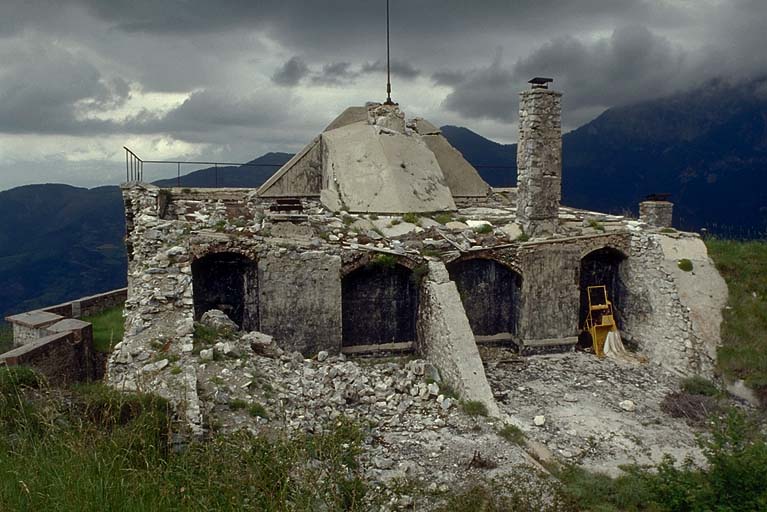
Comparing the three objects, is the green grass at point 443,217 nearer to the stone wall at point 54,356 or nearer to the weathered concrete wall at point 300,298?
the weathered concrete wall at point 300,298

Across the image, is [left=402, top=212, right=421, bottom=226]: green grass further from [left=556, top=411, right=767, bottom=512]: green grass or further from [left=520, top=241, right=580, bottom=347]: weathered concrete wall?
[left=556, top=411, right=767, bottom=512]: green grass

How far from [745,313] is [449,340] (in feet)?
20.9

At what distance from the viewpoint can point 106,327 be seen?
16.7 m

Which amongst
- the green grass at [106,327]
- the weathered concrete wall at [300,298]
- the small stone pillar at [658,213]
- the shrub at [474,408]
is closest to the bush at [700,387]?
the shrub at [474,408]

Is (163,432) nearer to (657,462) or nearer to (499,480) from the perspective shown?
(499,480)

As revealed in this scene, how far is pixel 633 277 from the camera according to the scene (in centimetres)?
1392

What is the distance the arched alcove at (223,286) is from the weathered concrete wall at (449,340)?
3.69 m

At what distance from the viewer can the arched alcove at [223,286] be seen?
41.0 feet

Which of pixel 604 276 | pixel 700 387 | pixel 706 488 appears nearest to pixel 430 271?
pixel 604 276

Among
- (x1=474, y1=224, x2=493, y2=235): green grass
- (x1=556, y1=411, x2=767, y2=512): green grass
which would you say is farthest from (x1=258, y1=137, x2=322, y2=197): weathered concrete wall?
(x1=556, y1=411, x2=767, y2=512): green grass

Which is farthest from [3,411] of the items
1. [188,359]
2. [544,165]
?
[544,165]

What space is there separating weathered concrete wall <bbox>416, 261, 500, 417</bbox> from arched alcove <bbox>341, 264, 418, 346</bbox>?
513mm

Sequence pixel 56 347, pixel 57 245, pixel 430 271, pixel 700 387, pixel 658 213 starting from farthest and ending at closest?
1. pixel 57 245
2. pixel 658 213
3. pixel 56 347
4. pixel 430 271
5. pixel 700 387

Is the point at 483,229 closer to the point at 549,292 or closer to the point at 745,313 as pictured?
the point at 549,292
